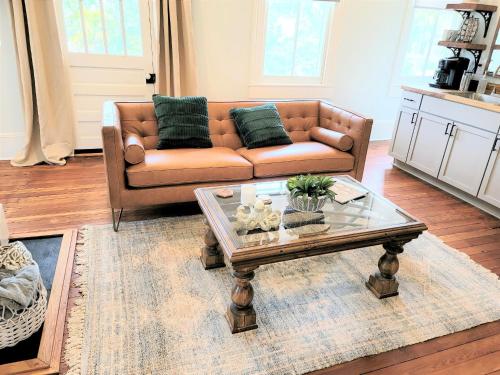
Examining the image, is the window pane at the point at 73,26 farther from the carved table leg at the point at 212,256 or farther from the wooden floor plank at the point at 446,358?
the wooden floor plank at the point at 446,358

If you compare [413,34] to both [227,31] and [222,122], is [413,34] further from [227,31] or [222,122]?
[222,122]

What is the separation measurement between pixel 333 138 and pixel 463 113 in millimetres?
1238

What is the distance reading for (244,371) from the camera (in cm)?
157

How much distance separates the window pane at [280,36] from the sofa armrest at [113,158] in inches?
91.4

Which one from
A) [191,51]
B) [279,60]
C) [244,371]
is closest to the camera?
[244,371]

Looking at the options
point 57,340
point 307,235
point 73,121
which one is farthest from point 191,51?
point 57,340

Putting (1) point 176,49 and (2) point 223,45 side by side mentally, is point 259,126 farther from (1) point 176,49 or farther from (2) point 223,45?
(2) point 223,45

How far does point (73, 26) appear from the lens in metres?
3.54

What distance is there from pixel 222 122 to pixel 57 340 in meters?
2.10

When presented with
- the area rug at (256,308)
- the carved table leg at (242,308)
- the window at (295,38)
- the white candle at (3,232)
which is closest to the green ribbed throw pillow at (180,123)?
the area rug at (256,308)

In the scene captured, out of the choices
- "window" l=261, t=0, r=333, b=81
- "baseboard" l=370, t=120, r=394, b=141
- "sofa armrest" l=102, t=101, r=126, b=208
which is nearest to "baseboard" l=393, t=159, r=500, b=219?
"baseboard" l=370, t=120, r=394, b=141

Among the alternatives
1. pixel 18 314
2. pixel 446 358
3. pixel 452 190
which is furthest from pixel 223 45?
pixel 446 358

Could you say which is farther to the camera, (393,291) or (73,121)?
(73,121)

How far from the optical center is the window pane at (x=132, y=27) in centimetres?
362
